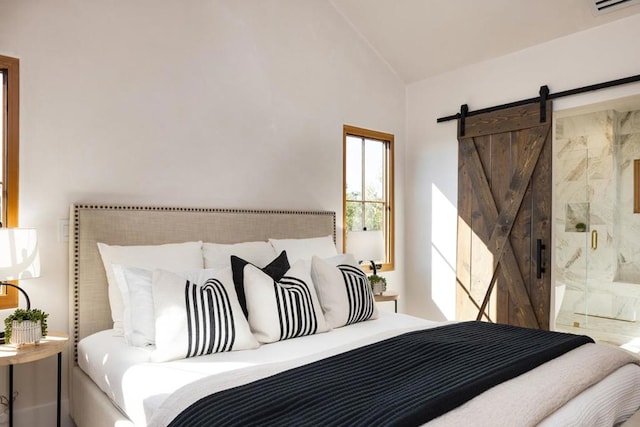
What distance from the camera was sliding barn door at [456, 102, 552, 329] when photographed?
3.48 meters

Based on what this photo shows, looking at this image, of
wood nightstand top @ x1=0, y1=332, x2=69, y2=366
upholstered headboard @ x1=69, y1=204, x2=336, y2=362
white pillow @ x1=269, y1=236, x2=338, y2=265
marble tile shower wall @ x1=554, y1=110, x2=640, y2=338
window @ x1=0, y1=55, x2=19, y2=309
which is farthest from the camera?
marble tile shower wall @ x1=554, y1=110, x2=640, y2=338

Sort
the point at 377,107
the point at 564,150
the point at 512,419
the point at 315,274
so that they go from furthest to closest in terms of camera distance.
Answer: the point at 564,150, the point at 377,107, the point at 315,274, the point at 512,419

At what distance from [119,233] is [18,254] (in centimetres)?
59

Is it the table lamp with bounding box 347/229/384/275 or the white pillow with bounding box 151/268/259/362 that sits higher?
the table lamp with bounding box 347/229/384/275

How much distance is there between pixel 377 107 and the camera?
421 centimetres

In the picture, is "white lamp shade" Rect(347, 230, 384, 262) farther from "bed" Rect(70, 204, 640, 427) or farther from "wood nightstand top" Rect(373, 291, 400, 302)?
"bed" Rect(70, 204, 640, 427)

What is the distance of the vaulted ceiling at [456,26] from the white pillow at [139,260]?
2639 mm

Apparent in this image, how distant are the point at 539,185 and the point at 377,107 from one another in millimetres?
1600

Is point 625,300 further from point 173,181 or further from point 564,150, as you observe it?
point 173,181

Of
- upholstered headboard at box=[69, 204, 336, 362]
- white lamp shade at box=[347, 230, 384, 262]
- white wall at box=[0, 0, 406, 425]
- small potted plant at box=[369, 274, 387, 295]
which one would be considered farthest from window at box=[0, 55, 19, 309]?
small potted plant at box=[369, 274, 387, 295]

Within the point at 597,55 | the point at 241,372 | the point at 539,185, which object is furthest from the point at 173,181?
the point at 597,55

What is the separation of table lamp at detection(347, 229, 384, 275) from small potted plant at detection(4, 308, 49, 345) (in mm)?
2185

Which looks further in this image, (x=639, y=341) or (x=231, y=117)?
(x=639, y=341)

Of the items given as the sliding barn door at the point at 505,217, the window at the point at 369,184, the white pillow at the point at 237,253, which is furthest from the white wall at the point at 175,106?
the sliding barn door at the point at 505,217
